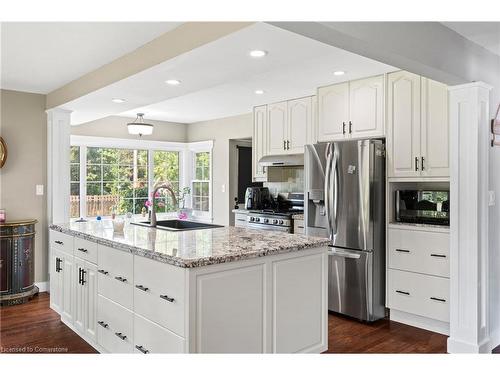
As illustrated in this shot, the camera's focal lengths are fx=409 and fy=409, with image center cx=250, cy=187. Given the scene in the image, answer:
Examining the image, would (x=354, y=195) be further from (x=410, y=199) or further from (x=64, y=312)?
(x=64, y=312)

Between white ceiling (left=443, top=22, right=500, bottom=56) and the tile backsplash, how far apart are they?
2.97 meters

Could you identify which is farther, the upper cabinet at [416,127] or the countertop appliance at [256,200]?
the countertop appliance at [256,200]

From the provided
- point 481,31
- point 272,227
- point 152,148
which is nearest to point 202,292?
point 481,31

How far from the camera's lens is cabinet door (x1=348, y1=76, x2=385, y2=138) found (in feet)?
12.6

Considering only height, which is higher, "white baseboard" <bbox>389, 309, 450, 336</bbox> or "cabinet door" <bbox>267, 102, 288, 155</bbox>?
"cabinet door" <bbox>267, 102, 288, 155</bbox>

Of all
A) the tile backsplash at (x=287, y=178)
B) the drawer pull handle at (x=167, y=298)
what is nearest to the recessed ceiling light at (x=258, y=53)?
the drawer pull handle at (x=167, y=298)

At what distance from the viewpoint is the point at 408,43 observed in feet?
7.74

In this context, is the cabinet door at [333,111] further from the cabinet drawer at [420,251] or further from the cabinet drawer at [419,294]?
the cabinet drawer at [419,294]

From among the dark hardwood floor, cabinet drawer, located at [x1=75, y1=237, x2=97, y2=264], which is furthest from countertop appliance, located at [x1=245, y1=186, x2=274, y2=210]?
cabinet drawer, located at [x1=75, y1=237, x2=97, y2=264]

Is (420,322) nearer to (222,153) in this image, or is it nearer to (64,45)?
(64,45)

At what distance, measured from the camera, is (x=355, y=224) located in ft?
12.4

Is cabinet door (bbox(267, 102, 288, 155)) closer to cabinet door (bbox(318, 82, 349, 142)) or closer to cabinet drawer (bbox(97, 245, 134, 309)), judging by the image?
cabinet door (bbox(318, 82, 349, 142))

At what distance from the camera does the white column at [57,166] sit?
4.68 metres

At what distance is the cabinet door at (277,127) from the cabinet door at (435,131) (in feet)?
6.24
